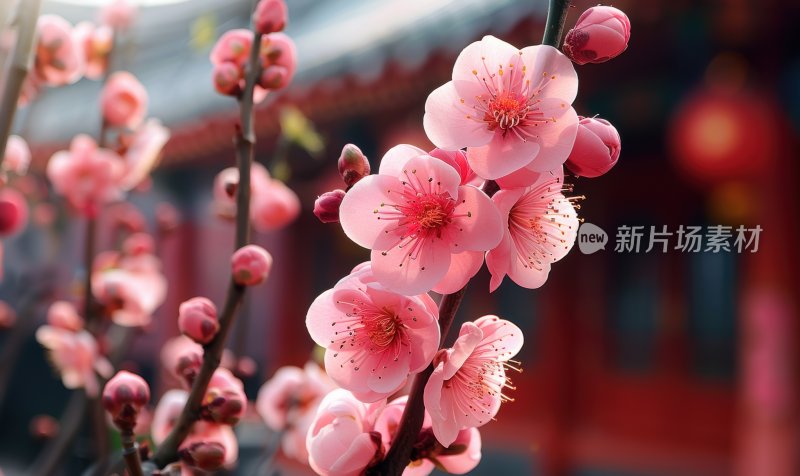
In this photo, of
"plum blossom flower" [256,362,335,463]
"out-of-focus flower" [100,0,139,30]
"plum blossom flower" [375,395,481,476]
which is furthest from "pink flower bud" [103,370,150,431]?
"out-of-focus flower" [100,0,139,30]

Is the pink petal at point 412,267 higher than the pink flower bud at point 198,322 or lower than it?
higher

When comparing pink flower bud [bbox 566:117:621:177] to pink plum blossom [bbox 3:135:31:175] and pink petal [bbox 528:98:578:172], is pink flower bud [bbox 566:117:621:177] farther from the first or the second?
pink plum blossom [bbox 3:135:31:175]

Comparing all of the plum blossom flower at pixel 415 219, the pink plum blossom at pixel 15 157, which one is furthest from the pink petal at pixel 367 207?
the pink plum blossom at pixel 15 157

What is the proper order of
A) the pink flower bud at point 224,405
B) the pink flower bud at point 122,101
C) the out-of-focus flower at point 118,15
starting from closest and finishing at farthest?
the pink flower bud at point 224,405
the pink flower bud at point 122,101
the out-of-focus flower at point 118,15

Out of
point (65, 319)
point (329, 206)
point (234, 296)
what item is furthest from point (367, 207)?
point (65, 319)

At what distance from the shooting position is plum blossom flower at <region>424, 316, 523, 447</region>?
0.46 metres

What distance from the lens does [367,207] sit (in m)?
0.50

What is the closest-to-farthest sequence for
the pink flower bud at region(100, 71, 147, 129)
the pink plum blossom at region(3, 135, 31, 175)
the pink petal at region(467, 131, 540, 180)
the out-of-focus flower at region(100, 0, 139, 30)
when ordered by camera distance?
the pink petal at region(467, 131, 540, 180) < the pink plum blossom at region(3, 135, 31, 175) < the pink flower bud at region(100, 71, 147, 129) < the out-of-focus flower at region(100, 0, 139, 30)

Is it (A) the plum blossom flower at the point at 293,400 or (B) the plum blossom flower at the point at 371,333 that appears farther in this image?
(A) the plum blossom flower at the point at 293,400

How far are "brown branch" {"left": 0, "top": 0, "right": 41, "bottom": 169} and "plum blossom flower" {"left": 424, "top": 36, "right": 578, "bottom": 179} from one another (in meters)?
0.31

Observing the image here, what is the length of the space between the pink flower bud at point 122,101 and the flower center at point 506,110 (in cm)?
56

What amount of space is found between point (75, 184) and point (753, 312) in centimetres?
208

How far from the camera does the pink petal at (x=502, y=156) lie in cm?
45

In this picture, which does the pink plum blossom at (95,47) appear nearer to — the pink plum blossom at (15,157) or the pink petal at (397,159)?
the pink plum blossom at (15,157)
